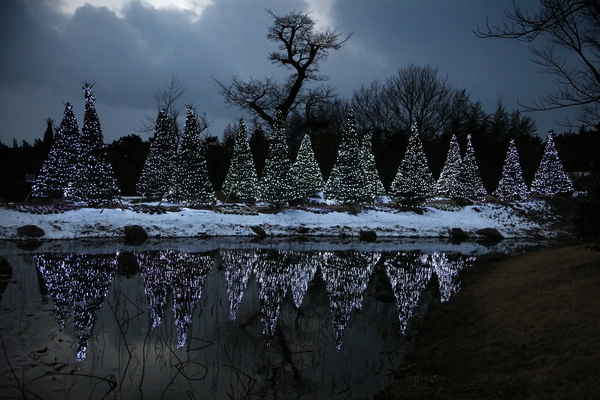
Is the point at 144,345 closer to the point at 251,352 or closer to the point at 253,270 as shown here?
the point at 251,352

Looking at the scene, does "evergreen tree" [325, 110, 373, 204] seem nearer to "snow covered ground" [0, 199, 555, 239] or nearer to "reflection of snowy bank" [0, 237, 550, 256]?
"snow covered ground" [0, 199, 555, 239]

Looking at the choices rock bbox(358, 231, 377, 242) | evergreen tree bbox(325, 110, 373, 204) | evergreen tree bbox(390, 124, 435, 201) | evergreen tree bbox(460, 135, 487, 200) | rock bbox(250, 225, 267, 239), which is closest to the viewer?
rock bbox(250, 225, 267, 239)

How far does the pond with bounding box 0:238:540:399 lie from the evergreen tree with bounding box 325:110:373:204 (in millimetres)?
12054

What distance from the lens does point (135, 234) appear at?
18.3m

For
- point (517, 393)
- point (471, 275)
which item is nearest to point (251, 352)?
point (517, 393)

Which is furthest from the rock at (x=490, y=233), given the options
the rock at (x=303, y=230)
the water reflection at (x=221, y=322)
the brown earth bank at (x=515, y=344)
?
the brown earth bank at (x=515, y=344)

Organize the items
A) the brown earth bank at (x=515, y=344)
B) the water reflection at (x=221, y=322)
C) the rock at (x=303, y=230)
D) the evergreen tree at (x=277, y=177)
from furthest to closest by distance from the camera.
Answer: the evergreen tree at (x=277, y=177), the rock at (x=303, y=230), the water reflection at (x=221, y=322), the brown earth bank at (x=515, y=344)

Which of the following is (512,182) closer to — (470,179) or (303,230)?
(470,179)

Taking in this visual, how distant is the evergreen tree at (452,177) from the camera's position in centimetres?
3039

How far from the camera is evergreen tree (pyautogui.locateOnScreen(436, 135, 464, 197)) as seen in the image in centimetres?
3039

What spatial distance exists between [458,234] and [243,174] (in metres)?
13.7

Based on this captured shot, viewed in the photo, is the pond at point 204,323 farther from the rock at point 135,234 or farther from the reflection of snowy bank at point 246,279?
the rock at point 135,234

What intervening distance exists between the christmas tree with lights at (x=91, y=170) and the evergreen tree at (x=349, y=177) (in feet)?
41.5

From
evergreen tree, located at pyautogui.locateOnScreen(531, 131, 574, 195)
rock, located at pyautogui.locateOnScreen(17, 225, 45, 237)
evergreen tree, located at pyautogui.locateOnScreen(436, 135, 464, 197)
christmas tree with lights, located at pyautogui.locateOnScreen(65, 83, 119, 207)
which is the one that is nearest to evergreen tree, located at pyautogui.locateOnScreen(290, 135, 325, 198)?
evergreen tree, located at pyautogui.locateOnScreen(436, 135, 464, 197)
